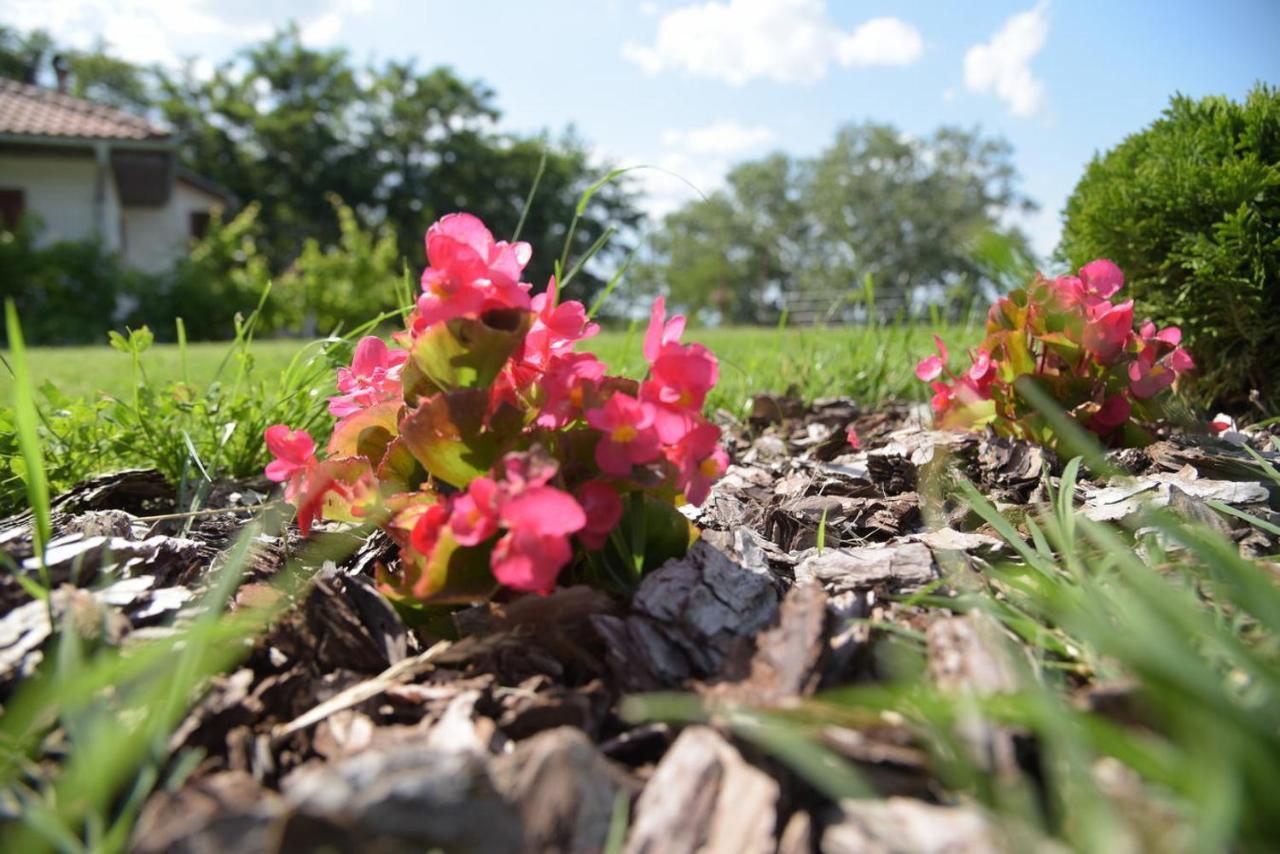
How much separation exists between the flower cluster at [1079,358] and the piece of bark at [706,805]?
127cm

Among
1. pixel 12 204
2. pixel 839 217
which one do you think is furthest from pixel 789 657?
pixel 839 217

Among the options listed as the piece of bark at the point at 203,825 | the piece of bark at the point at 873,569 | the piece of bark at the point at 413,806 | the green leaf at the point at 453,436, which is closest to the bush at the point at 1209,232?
the piece of bark at the point at 873,569

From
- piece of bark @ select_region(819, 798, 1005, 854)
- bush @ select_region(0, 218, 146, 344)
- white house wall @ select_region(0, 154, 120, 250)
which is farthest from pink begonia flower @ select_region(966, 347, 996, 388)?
white house wall @ select_region(0, 154, 120, 250)

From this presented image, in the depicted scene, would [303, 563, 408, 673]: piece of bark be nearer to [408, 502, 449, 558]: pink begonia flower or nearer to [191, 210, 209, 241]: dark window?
[408, 502, 449, 558]: pink begonia flower

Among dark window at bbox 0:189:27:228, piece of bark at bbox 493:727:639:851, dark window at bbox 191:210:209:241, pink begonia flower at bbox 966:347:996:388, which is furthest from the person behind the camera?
dark window at bbox 191:210:209:241

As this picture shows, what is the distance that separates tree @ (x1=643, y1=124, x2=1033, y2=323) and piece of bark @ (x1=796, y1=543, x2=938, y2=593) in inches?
1749

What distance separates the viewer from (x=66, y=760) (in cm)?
88

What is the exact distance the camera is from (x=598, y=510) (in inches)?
40.6

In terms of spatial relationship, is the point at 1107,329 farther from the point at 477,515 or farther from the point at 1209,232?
the point at 477,515

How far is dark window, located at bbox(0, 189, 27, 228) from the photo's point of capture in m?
16.0

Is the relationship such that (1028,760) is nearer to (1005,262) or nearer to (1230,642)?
(1230,642)

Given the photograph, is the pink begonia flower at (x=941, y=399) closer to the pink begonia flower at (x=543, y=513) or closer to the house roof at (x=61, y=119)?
the pink begonia flower at (x=543, y=513)

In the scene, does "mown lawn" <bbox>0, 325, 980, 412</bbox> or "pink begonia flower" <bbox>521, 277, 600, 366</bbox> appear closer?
"pink begonia flower" <bbox>521, 277, 600, 366</bbox>

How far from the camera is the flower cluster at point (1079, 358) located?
179cm
